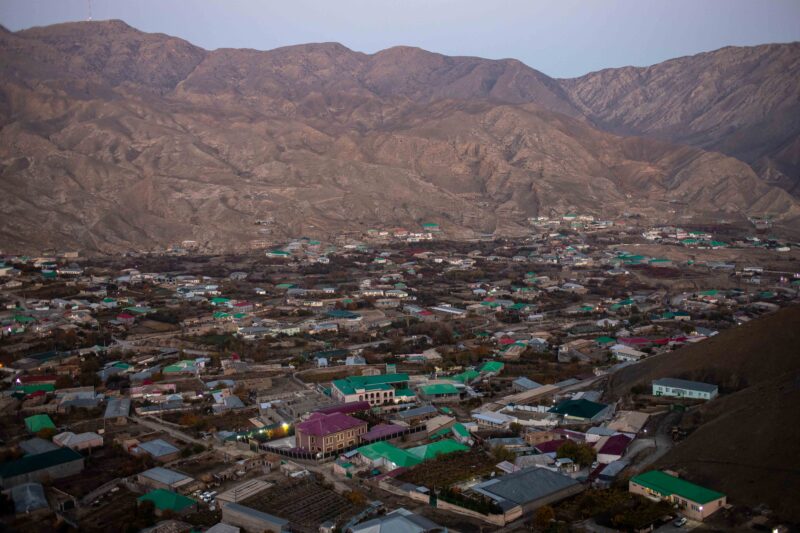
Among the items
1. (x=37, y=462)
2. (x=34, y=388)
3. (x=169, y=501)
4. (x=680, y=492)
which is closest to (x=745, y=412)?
(x=680, y=492)

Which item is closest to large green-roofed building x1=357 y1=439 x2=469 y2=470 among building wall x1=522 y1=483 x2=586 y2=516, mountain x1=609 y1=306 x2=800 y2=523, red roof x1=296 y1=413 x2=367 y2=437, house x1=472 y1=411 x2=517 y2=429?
red roof x1=296 y1=413 x2=367 y2=437

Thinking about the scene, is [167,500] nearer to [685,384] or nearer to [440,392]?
[440,392]

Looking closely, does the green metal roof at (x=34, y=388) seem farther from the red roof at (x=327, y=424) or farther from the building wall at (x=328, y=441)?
the building wall at (x=328, y=441)

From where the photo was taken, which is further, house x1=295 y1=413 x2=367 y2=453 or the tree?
house x1=295 y1=413 x2=367 y2=453

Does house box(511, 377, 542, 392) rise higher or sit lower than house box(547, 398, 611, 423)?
lower

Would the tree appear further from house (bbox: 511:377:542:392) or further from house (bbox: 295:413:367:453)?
house (bbox: 511:377:542:392)

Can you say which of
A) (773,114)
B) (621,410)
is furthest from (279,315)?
(773,114)

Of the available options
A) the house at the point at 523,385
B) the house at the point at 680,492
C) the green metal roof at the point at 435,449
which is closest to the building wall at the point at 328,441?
the green metal roof at the point at 435,449
